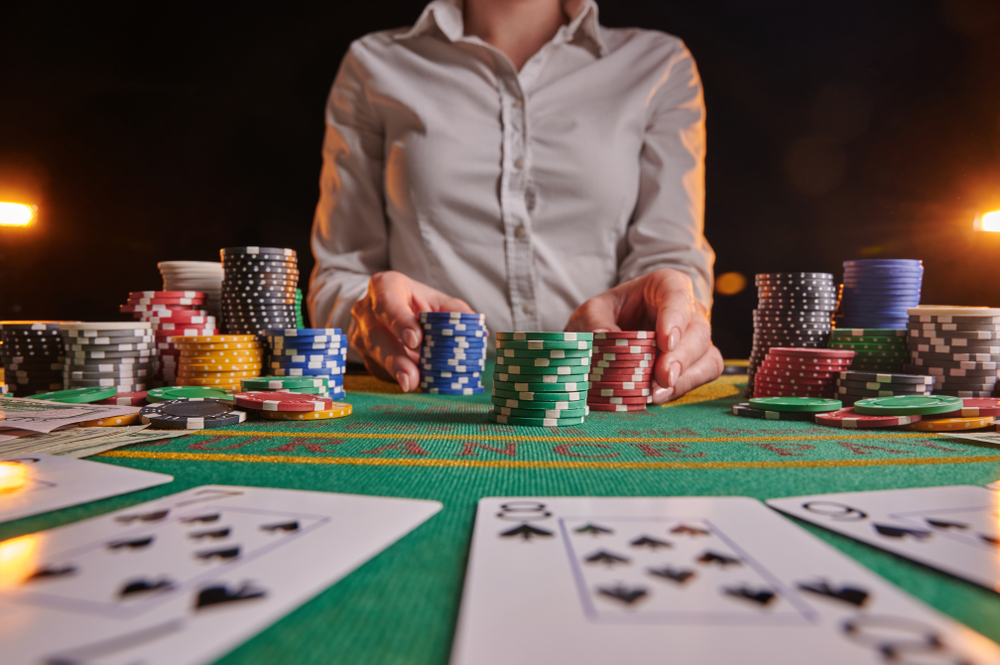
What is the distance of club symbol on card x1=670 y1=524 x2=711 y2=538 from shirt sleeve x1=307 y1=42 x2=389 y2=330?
2.93 meters

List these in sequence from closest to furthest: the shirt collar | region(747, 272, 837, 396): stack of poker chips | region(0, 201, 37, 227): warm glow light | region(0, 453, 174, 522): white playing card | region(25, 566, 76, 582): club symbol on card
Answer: region(25, 566, 76, 582): club symbol on card < region(0, 453, 174, 522): white playing card < region(747, 272, 837, 396): stack of poker chips < the shirt collar < region(0, 201, 37, 227): warm glow light

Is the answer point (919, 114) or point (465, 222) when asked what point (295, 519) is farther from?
point (919, 114)

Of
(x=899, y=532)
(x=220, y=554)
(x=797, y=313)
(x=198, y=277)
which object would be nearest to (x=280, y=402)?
(x=220, y=554)

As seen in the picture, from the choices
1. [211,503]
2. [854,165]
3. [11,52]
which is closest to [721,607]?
[211,503]

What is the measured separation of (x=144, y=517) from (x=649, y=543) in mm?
681

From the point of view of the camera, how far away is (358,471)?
107 cm

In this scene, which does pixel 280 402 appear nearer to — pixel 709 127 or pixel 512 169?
pixel 512 169

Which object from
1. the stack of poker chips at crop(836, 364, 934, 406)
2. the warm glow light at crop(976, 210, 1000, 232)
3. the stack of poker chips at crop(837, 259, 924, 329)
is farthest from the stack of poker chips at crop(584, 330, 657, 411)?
the warm glow light at crop(976, 210, 1000, 232)

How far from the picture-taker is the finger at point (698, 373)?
2174 mm

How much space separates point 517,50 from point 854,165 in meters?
3.56

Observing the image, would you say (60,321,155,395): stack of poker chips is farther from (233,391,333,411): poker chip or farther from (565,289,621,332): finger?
(565,289,621,332): finger

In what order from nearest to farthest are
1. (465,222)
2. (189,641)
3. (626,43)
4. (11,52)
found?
(189,641)
(465,222)
(626,43)
(11,52)

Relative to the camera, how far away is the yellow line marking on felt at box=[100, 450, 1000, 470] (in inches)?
44.1

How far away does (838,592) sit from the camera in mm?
575
